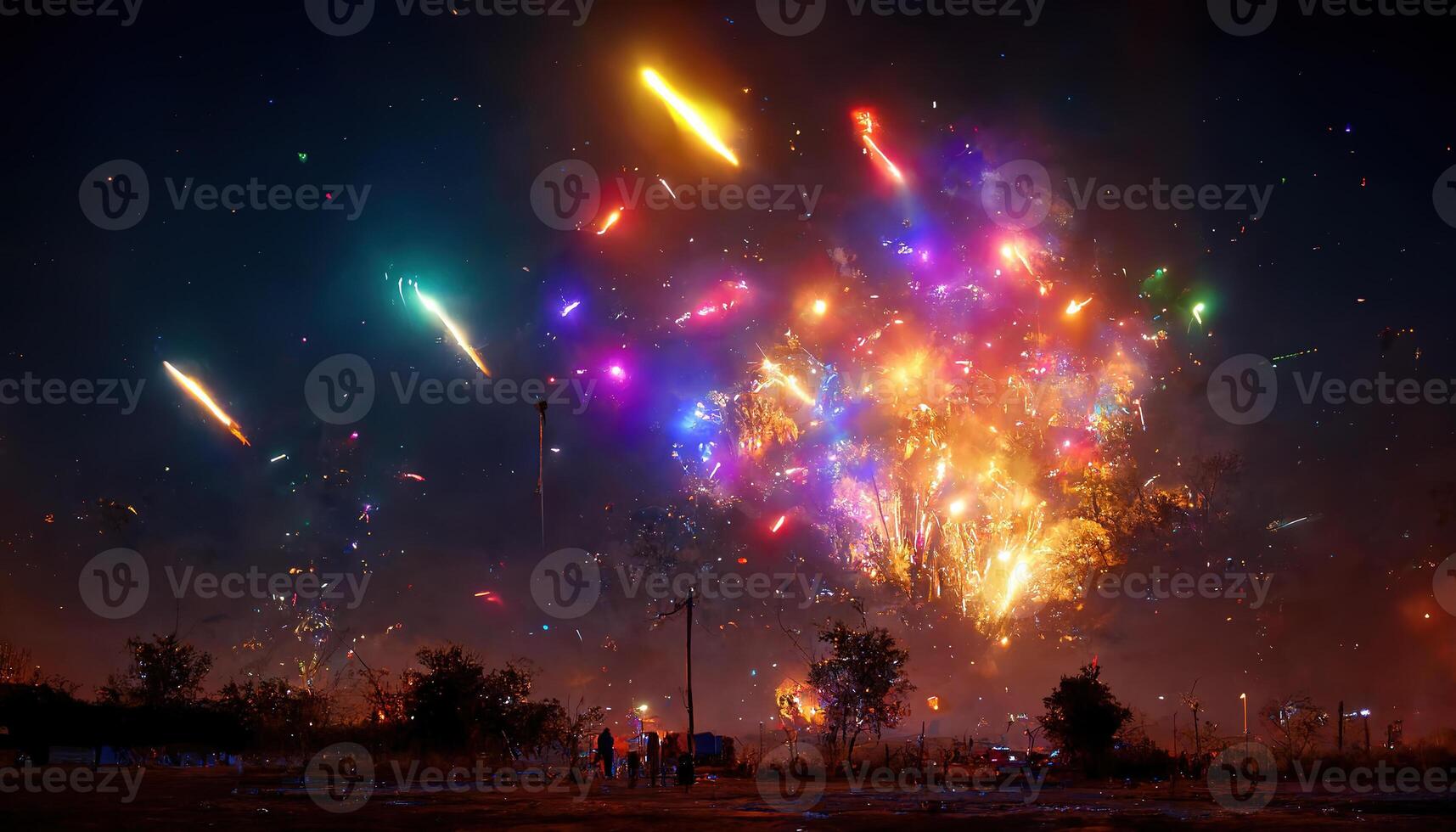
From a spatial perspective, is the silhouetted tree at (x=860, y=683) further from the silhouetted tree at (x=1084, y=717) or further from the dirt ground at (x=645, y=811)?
the dirt ground at (x=645, y=811)

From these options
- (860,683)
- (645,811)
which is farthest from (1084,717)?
(645,811)

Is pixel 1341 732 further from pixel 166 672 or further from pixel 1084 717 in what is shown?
pixel 166 672

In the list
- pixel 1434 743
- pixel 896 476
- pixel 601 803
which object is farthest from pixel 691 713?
pixel 1434 743

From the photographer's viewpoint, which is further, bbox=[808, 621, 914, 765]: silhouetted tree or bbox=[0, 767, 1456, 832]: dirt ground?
bbox=[808, 621, 914, 765]: silhouetted tree

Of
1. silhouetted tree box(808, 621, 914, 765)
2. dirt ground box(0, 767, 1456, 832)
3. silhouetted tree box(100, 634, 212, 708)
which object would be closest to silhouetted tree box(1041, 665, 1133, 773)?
silhouetted tree box(808, 621, 914, 765)

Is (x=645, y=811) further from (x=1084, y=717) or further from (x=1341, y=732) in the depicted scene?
(x=1341, y=732)

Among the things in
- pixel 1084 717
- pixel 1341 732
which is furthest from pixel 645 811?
pixel 1341 732

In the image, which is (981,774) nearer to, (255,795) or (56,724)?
(255,795)

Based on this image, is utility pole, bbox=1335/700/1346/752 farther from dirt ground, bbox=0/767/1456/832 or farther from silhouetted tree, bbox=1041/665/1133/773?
dirt ground, bbox=0/767/1456/832

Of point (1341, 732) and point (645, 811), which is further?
point (1341, 732)
